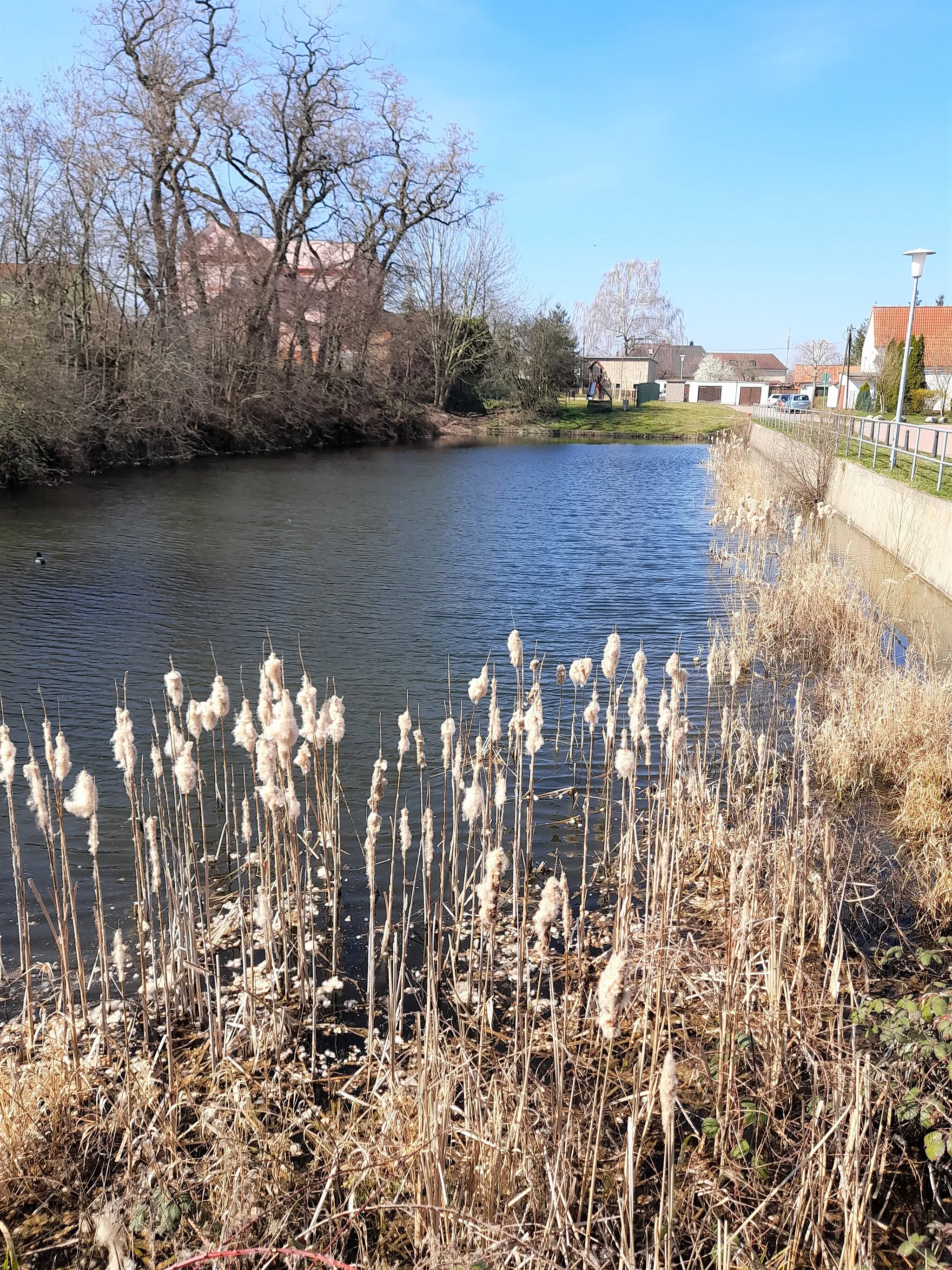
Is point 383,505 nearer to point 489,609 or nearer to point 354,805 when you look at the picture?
point 489,609

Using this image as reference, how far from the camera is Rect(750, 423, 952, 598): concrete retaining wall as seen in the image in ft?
39.1

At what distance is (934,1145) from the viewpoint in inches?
115

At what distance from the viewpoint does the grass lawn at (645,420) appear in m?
56.6

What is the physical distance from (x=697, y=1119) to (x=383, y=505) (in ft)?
66.9

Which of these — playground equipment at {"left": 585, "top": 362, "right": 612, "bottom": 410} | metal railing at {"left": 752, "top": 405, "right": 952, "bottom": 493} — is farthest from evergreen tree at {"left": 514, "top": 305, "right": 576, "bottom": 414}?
metal railing at {"left": 752, "top": 405, "right": 952, "bottom": 493}

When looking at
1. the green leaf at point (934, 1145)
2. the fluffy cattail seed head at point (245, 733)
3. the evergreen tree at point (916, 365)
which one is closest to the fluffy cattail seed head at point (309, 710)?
the fluffy cattail seed head at point (245, 733)

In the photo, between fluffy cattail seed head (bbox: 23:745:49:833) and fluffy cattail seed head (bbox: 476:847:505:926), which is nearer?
fluffy cattail seed head (bbox: 476:847:505:926)

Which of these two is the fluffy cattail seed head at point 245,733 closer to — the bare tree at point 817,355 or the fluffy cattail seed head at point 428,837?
the fluffy cattail seed head at point 428,837

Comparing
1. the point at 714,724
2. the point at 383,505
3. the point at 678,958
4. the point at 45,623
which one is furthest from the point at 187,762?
the point at 383,505

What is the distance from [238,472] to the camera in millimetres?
28578

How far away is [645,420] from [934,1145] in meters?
61.8

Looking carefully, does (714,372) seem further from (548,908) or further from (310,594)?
(548,908)

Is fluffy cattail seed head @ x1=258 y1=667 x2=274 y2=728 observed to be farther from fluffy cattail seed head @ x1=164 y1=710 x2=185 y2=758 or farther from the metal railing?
the metal railing

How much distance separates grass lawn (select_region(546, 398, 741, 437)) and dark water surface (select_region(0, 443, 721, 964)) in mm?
31399
